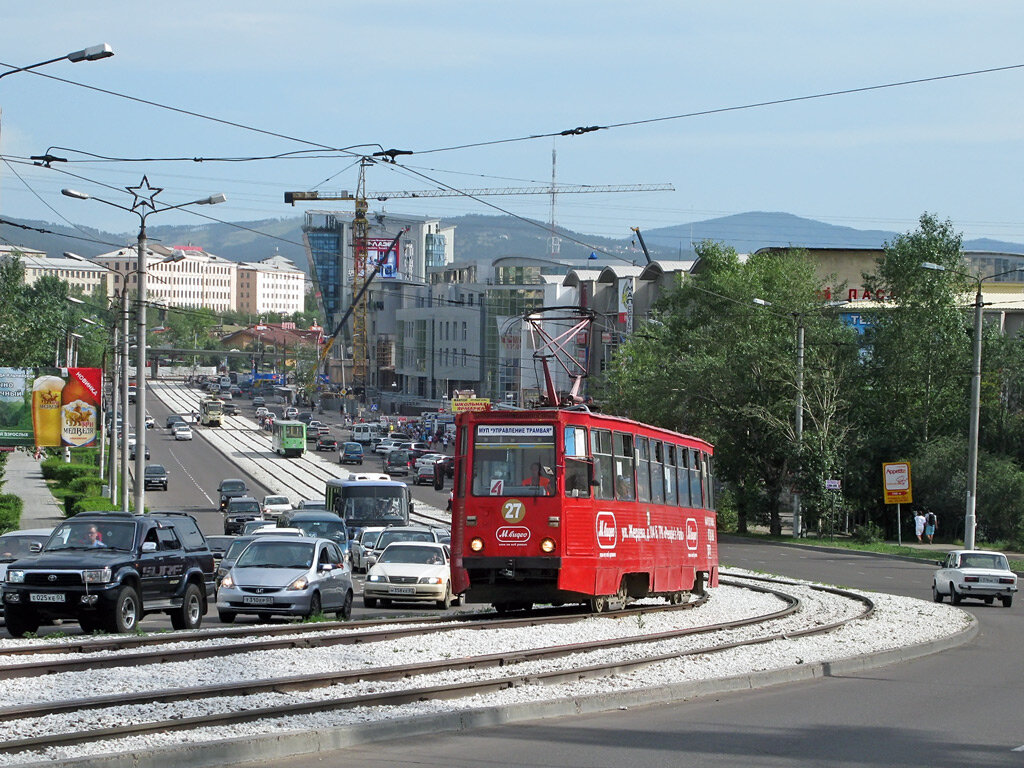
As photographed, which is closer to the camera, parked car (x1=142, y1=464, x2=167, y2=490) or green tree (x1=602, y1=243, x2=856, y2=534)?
green tree (x1=602, y1=243, x2=856, y2=534)

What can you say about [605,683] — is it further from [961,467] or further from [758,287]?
[758,287]

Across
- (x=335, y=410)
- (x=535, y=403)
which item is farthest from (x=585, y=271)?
(x=535, y=403)

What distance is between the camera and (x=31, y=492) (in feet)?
222

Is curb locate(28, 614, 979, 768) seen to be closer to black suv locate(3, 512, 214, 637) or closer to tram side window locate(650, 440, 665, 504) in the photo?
tram side window locate(650, 440, 665, 504)

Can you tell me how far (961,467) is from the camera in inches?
2243

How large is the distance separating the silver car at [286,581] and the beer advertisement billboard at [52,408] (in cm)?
2692

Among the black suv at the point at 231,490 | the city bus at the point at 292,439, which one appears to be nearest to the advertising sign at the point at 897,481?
the black suv at the point at 231,490

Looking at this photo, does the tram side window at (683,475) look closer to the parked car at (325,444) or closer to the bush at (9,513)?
the bush at (9,513)

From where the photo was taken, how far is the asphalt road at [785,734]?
33.1 feet

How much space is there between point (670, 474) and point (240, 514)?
1182 inches

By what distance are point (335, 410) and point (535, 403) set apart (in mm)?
148482

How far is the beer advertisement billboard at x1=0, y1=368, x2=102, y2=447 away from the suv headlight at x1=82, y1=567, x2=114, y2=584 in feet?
101

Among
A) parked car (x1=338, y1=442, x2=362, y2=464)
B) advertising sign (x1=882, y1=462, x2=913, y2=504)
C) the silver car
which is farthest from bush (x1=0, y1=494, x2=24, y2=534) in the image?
parked car (x1=338, y1=442, x2=362, y2=464)

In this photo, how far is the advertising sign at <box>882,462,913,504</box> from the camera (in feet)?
168
